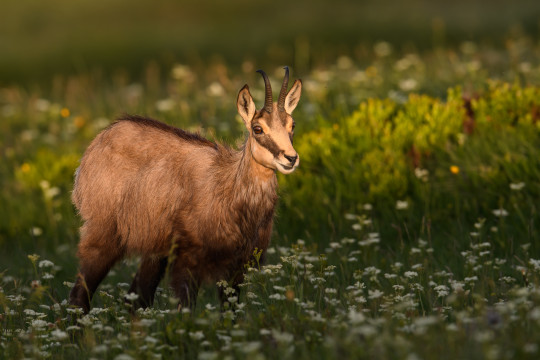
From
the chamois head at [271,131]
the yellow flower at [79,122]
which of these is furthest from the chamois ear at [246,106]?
the yellow flower at [79,122]

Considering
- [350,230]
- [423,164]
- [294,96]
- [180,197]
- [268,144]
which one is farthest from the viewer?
[423,164]

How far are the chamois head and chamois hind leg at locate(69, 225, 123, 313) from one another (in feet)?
5.62

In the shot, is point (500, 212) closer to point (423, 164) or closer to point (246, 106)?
point (423, 164)

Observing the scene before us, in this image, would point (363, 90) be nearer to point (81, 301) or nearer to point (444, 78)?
point (444, 78)

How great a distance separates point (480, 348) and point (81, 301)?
4.06m

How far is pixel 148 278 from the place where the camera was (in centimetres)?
760

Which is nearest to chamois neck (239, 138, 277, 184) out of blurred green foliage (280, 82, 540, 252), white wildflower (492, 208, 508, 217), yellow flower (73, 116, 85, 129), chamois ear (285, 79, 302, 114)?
chamois ear (285, 79, 302, 114)

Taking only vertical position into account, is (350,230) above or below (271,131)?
below

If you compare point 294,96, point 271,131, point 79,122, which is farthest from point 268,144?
point 79,122

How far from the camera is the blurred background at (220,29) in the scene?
1022 inches

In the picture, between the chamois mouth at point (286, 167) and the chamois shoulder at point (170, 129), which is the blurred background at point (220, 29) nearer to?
the chamois shoulder at point (170, 129)

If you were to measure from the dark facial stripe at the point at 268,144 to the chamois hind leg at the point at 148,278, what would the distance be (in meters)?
1.67

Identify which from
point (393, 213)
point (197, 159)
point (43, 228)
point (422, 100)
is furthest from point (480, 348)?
point (43, 228)

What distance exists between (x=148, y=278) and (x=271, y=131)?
2062 mm
